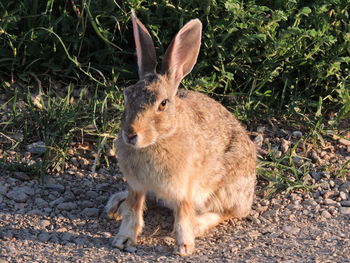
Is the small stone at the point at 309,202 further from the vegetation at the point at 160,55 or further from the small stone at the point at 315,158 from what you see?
the vegetation at the point at 160,55

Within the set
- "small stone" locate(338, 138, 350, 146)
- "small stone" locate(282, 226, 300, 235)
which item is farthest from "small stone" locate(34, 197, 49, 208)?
"small stone" locate(338, 138, 350, 146)

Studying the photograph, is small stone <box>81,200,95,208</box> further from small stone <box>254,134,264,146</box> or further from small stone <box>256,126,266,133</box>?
small stone <box>256,126,266,133</box>

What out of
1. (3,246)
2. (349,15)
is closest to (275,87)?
(349,15)

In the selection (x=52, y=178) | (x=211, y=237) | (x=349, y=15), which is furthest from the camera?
(x=349, y=15)

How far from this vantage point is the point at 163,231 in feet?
20.4

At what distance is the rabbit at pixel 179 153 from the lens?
564 cm

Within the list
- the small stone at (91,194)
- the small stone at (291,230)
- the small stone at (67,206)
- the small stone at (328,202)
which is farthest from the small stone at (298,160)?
the small stone at (67,206)

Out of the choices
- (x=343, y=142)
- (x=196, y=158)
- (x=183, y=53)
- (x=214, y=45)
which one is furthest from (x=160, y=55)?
(x=343, y=142)

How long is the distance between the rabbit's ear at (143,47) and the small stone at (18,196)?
1371 millimetres

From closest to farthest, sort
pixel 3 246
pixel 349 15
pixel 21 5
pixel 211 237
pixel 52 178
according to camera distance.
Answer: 1. pixel 3 246
2. pixel 211 237
3. pixel 52 178
4. pixel 21 5
5. pixel 349 15

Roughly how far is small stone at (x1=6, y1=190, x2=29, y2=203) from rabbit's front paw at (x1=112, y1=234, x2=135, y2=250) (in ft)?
2.89

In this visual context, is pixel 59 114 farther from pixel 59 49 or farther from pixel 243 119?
pixel 243 119

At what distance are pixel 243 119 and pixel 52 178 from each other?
70.5 inches

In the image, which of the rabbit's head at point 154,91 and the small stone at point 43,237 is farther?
the small stone at point 43,237
